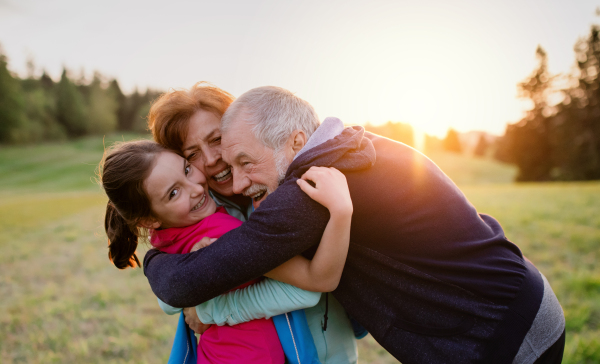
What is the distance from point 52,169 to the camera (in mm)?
36812

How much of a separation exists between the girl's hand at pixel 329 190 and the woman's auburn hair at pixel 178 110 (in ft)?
4.59

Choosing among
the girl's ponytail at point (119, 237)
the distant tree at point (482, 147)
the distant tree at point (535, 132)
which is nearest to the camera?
the girl's ponytail at point (119, 237)

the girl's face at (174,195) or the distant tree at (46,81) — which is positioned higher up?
the girl's face at (174,195)

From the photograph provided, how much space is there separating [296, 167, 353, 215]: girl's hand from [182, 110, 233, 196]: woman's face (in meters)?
1.18

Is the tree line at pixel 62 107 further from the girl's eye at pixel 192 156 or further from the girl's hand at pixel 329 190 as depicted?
the girl's hand at pixel 329 190

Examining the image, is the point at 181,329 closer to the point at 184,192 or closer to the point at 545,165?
the point at 184,192

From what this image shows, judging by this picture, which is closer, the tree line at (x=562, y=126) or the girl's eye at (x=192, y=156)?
the girl's eye at (x=192, y=156)

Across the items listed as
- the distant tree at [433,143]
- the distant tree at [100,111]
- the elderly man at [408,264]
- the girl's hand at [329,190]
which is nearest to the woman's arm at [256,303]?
the elderly man at [408,264]

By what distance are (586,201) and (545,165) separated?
34710 millimetres

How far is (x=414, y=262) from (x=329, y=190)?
0.60 metres

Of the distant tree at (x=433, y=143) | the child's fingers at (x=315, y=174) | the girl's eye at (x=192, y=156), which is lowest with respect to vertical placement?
the distant tree at (x=433, y=143)

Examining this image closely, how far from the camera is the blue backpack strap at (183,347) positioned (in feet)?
7.07

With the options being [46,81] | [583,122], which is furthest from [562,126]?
[46,81]

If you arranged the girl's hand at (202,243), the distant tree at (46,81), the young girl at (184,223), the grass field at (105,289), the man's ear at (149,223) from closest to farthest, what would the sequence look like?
the young girl at (184,223) < the girl's hand at (202,243) < the man's ear at (149,223) < the grass field at (105,289) < the distant tree at (46,81)
